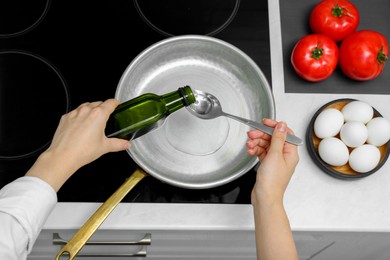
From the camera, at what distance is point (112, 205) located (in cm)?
73

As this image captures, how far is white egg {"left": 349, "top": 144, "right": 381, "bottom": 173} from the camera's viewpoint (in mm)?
811

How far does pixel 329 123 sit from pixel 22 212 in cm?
56

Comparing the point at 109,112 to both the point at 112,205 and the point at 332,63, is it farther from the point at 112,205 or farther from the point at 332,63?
the point at 332,63

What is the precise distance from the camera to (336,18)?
0.89m

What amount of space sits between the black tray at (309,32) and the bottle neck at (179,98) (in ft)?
0.81

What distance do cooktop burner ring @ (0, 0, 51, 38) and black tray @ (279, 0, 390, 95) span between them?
1.74ft

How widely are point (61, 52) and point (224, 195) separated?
1.50 feet

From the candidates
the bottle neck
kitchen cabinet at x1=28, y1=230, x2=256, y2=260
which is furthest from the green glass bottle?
kitchen cabinet at x1=28, y1=230, x2=256, y2=260

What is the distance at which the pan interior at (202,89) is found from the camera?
2.74 feet

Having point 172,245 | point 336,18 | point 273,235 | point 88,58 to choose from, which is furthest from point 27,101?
point 336,18

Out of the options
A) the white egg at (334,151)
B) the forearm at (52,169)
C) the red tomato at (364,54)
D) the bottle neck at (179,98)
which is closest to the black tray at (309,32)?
the red tomato at (364,54)

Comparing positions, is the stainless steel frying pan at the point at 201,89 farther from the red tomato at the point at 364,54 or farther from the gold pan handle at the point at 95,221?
the red tomato at the point at 364,54

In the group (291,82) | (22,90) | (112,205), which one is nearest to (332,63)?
(291,82)

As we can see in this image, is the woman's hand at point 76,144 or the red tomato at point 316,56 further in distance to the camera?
the red tomato at point 316,56
